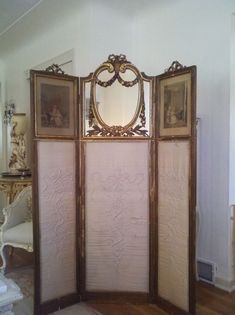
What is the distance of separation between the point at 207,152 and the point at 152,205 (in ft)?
2.65

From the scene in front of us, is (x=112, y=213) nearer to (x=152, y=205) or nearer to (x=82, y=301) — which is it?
(x=152, y=205)

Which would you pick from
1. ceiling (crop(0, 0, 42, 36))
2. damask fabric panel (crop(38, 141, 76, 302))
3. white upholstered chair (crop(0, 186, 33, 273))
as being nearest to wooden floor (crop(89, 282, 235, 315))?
damask fabric panel (crop(38, 141, 76, 302))

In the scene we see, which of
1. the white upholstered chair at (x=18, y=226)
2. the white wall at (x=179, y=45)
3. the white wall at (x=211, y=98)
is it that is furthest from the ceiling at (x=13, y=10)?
the white upholstered chair at (x=18, y=226)

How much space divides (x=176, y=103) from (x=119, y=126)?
0.45 m

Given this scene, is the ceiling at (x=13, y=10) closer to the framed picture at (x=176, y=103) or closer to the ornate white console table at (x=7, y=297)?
the framed picture at (x=176, y=103)

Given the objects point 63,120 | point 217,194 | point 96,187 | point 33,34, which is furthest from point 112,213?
point 33,34

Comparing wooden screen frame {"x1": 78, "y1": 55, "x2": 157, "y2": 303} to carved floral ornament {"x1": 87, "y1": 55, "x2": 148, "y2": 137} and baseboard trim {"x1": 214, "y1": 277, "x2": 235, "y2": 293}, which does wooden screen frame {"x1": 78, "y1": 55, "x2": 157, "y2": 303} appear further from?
baseboard trim {"x1": 214, "y1": 277, "x2": 235, "y2": 293}

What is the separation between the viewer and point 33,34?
3631mm

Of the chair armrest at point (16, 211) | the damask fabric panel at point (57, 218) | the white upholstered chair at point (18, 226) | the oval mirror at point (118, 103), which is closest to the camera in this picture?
the damask fabric panel at point (57, 218)

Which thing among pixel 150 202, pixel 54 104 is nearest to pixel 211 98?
pixel 150 202

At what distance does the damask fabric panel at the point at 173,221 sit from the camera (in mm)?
2004

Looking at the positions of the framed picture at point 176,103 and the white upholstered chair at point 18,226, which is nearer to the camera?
the framed picture at point 176,103

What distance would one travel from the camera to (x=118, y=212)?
2.25 m

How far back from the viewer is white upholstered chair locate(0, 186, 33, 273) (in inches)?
104
